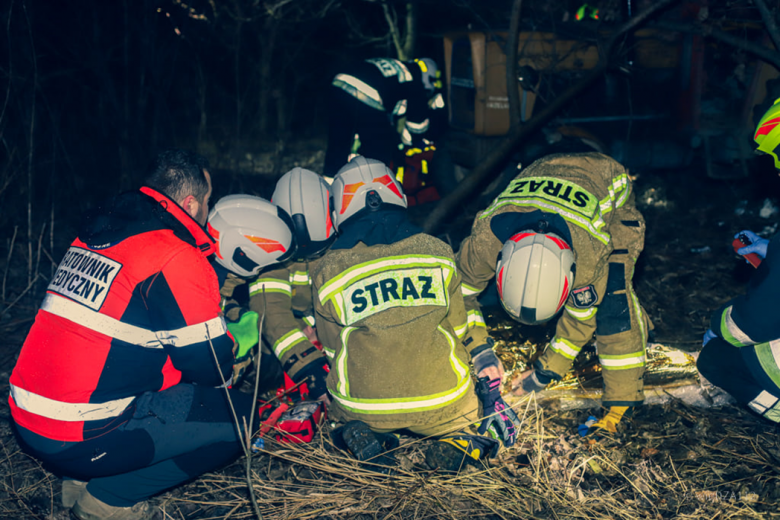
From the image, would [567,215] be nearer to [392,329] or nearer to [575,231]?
[575,231]

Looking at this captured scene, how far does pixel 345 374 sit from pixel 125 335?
41.8 inches

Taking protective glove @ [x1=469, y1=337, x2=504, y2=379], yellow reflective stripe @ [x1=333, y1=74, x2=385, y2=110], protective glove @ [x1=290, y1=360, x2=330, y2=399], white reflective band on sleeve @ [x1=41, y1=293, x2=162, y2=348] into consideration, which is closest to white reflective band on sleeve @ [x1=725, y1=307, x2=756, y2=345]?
protective glove @ [x1=469, y1=337, x2=504, y2=379]

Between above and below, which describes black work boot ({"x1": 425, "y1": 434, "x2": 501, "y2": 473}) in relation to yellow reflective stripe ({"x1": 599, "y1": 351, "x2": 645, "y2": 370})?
below

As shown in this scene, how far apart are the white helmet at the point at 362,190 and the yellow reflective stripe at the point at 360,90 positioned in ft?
6.92

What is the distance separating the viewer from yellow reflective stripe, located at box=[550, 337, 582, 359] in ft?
10.9

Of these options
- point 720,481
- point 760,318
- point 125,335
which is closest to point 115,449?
point 125,335

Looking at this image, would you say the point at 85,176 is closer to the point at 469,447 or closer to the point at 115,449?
the point at 115,449

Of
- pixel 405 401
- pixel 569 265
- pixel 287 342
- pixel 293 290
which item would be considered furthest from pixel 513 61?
pixel 405 401

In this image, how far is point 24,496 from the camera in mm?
2787

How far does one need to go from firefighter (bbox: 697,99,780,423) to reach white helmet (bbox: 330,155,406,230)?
1964 mm

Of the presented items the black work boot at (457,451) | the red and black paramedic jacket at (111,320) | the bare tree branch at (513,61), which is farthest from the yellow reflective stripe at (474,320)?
the bare tree branch at (513,61)

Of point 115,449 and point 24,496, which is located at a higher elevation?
point 115,449

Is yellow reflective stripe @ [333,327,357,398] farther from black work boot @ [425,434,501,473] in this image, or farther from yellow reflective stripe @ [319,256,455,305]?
black work boot @ [425,434,501,473]

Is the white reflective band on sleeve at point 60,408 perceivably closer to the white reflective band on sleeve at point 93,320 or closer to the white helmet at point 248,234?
the white reflective band on sleeve at point 93,320
